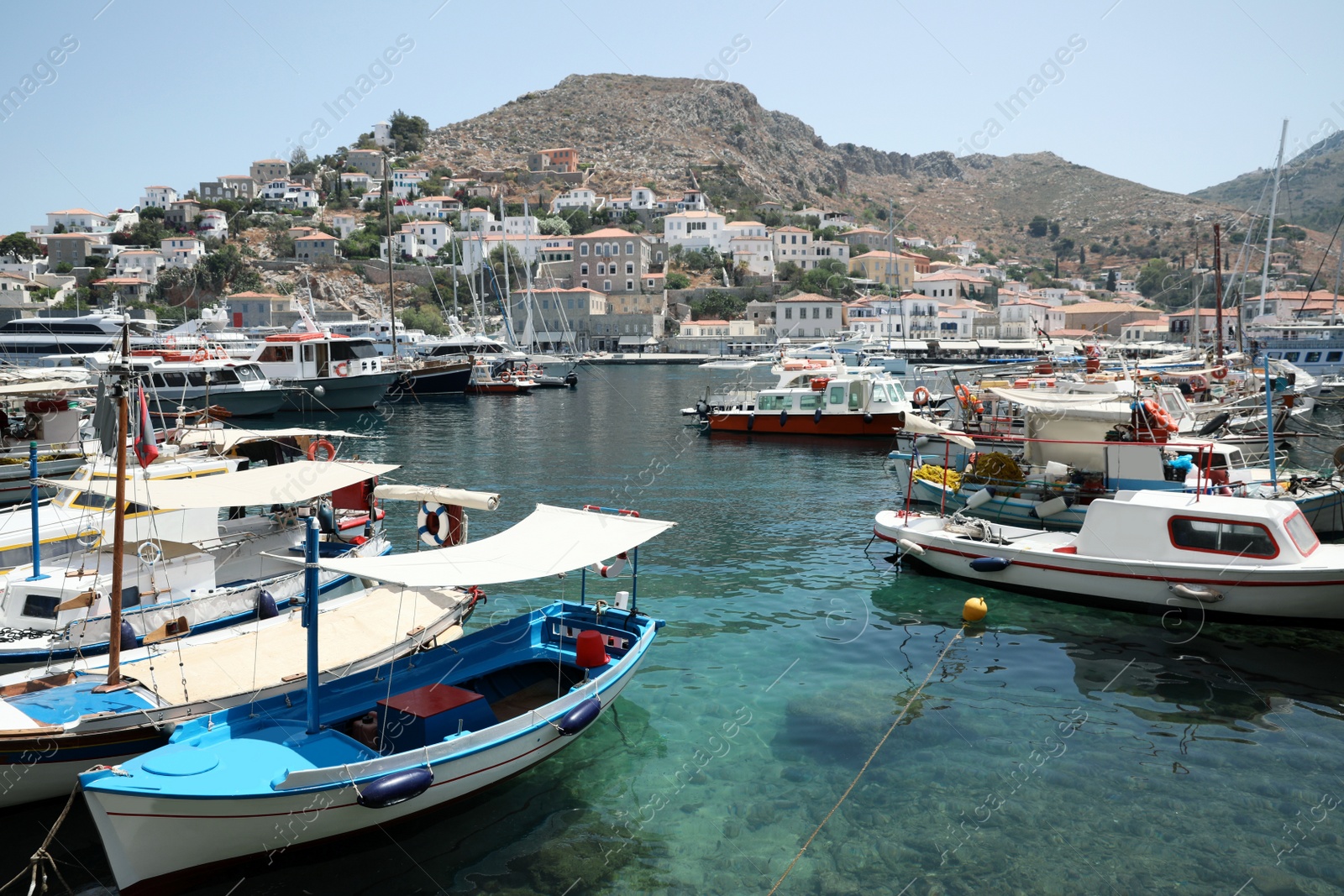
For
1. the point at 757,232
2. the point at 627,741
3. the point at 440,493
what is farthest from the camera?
the point at 757,232

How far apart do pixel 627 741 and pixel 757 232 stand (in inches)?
5063

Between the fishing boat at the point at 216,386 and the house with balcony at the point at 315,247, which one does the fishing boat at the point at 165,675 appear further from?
the house with balcony at the point at 315,247

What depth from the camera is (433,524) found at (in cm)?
1282

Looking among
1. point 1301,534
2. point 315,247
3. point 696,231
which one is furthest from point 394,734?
point 696,231

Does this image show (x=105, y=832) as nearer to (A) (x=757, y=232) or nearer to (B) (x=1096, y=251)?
(A) (x=757, y=232)

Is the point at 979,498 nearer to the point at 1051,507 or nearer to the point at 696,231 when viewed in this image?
the point at 1051,507

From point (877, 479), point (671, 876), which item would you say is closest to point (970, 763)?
point (671, 876)

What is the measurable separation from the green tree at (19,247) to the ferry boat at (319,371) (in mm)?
89958

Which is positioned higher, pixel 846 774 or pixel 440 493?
pixel 440 493

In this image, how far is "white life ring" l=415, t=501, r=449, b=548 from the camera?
12.8m

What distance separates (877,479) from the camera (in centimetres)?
2717

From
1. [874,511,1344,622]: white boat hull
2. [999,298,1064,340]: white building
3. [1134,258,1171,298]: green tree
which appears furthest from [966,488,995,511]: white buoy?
[1134,258,1171,298]: green tree

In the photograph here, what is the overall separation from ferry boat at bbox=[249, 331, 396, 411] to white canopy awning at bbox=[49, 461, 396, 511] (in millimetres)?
36524

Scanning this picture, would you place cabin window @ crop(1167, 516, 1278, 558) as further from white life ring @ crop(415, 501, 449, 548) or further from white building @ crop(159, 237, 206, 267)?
white building @ crop(159, 237, 206, 267)
